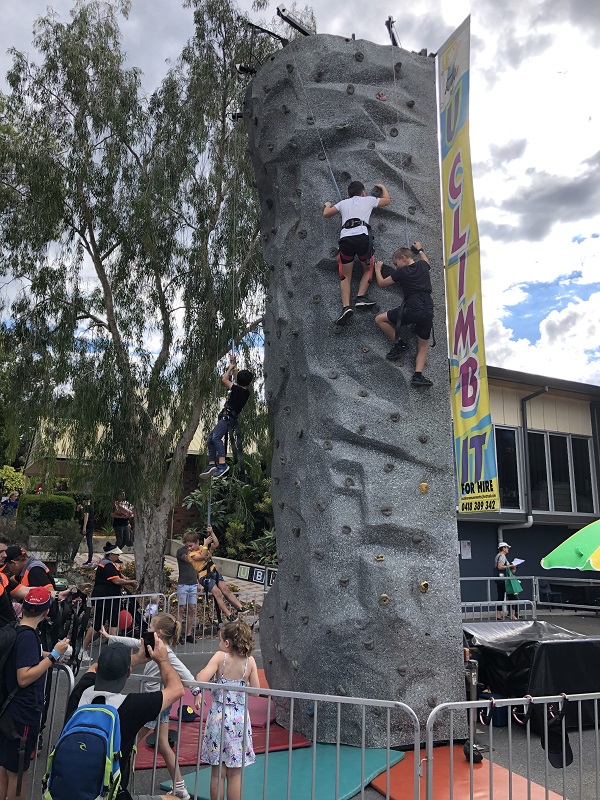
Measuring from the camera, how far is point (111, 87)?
14.5 metres

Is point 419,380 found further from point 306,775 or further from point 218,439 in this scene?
point 306,775

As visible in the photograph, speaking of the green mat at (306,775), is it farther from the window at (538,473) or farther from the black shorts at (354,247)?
the window at (538,473)

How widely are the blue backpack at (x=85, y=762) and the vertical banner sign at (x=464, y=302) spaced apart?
481cm

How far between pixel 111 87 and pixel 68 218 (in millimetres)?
2917

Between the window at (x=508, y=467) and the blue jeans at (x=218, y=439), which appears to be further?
the window at (x=508, y=467)

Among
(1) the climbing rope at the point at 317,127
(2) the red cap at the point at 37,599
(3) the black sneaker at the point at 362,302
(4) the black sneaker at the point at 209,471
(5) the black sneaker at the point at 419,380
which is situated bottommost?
(2) the red cap at the point at 37,599

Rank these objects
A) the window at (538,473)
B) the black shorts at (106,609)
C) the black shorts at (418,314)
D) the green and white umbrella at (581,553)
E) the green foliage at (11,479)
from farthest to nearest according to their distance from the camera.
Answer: the green foliage at (11,479) → the window at (538,473) → the black shorts at (106,609) → the green and white umbrella at (581,553) → the black shorts at (418,314)

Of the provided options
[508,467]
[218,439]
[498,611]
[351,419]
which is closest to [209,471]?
[218,439]

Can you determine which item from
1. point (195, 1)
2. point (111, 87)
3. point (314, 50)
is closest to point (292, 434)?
point (314, 50)

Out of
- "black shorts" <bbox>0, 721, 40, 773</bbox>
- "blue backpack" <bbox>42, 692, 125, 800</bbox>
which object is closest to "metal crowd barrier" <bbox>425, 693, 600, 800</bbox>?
"blue backpack" <bbox>42, 692, 125, 800</bbox>

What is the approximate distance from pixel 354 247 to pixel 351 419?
1873 millimetres

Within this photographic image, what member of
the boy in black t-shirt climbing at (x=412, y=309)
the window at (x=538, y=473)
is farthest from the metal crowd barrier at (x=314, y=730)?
the window at (x=538, y=473)

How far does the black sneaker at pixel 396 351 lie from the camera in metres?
7.54

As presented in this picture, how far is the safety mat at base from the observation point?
6230 millimetres
